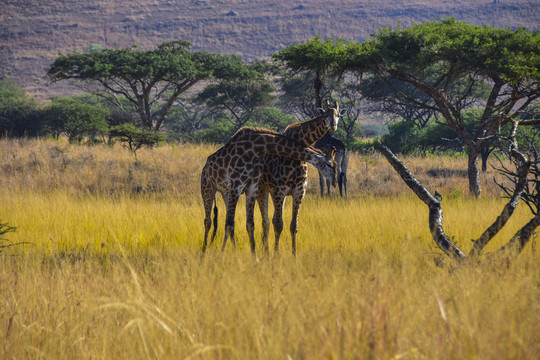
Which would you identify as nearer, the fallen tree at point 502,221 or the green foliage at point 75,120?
the fallen tree at point 502,221

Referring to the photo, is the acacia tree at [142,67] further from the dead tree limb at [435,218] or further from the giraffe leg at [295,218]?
the dead tree limb at [435,218]

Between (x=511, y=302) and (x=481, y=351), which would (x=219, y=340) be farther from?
(x=511, y=302)

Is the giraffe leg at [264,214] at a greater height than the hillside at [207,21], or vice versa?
the hillside at [207,21]

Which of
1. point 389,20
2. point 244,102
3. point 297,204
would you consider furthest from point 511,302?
point 389,20

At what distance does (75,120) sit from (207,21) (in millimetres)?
93547

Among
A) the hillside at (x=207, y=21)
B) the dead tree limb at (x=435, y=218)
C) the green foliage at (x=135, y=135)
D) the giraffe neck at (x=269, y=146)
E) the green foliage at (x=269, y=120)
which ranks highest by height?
the hillside at (x=207, y=21)

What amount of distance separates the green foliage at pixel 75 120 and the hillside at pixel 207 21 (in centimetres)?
6652

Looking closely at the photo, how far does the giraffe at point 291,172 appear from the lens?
6.87 meters

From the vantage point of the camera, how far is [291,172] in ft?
23.0

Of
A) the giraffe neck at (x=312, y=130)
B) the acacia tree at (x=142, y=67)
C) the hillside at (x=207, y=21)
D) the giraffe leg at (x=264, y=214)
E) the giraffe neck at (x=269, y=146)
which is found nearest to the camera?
the giraffe neck at (x=269, y=146)

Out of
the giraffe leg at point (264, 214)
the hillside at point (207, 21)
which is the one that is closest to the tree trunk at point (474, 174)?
the giraffe leg at point (264, 214)

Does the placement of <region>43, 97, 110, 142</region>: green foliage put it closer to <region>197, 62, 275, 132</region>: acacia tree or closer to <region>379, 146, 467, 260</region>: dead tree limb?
<region>197, 62, 275, 132</region>: acacia tree

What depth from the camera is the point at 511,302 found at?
2965 millimetres

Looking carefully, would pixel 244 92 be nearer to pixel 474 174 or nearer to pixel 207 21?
pixel 474 174
